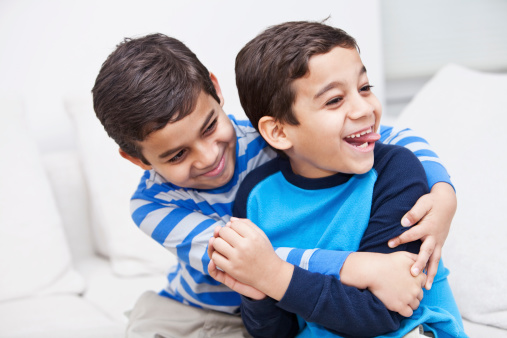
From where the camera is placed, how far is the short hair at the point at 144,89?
1.01 metres

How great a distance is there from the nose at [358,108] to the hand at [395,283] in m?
0.25

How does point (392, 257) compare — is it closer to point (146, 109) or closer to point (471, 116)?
point (146, 109)

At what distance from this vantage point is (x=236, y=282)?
37.5 inches

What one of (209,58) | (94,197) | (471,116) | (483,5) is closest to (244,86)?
(471,116)

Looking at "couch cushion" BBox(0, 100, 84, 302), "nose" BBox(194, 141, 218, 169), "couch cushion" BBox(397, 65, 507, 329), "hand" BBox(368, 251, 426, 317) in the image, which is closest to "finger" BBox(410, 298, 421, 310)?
"hand" BBox(368, 251, 426, 317)

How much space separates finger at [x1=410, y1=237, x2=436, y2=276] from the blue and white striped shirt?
0.14 m

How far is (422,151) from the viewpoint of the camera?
3.73ft

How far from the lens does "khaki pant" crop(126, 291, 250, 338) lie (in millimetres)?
1191

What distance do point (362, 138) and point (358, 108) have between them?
0.06 m

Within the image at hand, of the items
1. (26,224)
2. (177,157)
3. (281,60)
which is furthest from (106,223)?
(281,60)

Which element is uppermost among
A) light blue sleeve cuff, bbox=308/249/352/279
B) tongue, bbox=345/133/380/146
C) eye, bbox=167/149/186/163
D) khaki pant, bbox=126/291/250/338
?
tongue, bbox=345/133/380/146

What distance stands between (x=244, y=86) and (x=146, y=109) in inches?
8.3

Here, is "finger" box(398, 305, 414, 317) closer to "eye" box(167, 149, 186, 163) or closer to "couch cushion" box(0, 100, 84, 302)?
"eye" box(167, 149, 186, 163)

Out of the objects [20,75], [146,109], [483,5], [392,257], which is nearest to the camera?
[392,257]
